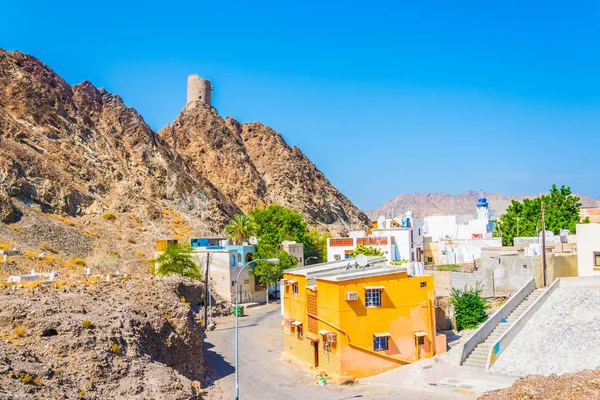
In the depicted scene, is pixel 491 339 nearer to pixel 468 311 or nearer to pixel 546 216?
pixel 468 311

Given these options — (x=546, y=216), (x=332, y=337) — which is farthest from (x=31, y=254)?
(x=546, y=216)

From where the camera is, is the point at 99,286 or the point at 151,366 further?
the point at 99,286

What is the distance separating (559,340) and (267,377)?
13.1m

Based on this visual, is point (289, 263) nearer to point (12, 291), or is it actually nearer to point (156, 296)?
point (156, 296)

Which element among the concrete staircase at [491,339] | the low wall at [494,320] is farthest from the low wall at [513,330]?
Answer: the low wall at [494,320]

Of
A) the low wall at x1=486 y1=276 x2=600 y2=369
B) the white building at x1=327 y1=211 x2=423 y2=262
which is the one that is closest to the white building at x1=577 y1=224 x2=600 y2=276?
the low wall at x1=486 y1=276 x2=600 y2=369

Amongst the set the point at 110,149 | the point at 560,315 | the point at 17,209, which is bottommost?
the point at 560,315

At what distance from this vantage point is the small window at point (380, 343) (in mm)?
26094

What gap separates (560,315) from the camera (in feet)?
91.9

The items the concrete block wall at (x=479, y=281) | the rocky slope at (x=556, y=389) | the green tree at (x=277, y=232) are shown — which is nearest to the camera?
the rocky slope at (x=556, y=389)

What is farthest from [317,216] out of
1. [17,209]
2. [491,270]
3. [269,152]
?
[491,270]

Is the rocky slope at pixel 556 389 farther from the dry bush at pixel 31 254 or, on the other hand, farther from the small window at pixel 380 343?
the dry bush at pixel 31 254

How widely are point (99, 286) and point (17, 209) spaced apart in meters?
34.4

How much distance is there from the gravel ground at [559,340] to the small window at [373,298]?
5625mm
